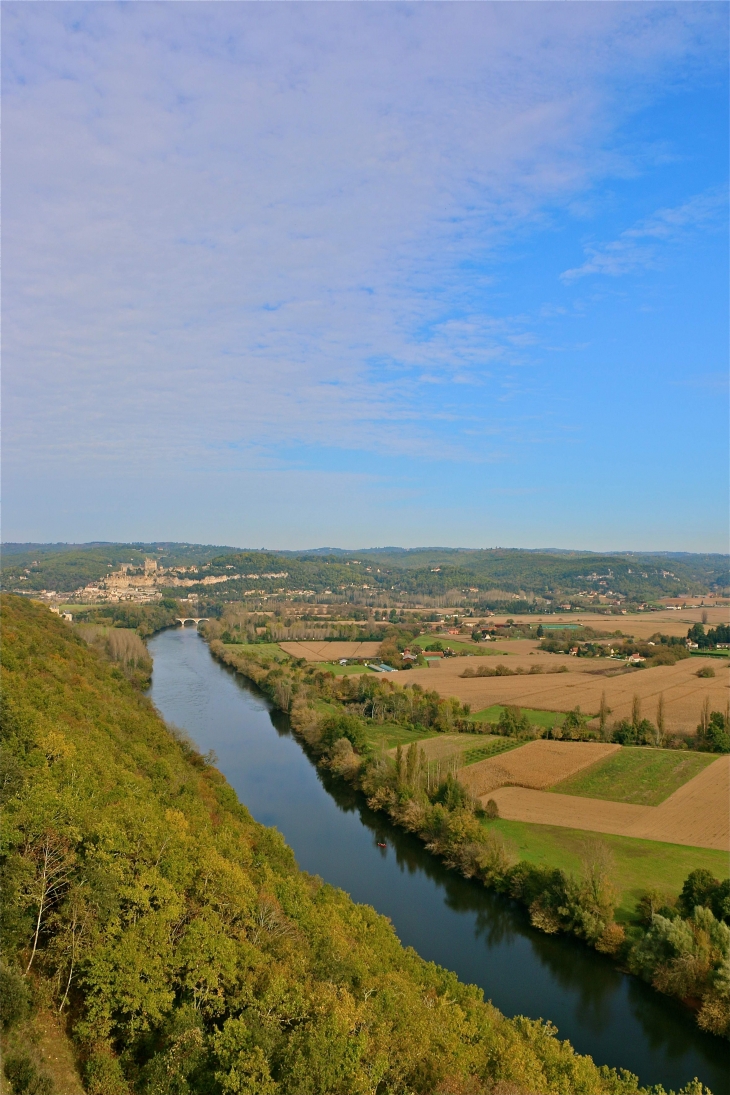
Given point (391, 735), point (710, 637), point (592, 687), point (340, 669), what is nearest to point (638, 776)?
point (391, 735)

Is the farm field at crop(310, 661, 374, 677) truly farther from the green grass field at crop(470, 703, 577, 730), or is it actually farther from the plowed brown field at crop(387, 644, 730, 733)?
the green grass field at crop(470, 703, 577, 730)

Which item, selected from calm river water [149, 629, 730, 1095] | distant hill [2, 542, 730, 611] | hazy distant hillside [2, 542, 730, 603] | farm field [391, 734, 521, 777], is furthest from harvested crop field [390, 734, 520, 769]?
hazy distant hillside [2, 542, 730, 603]

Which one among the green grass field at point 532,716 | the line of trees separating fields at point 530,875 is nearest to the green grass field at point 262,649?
the line of trees separating fields at point 530,875

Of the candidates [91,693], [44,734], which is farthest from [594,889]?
[91,693]

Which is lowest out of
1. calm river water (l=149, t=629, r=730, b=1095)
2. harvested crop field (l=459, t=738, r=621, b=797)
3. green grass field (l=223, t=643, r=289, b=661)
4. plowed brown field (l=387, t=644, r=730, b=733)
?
calm river water (l=149, t=629, r=730, b=1095)

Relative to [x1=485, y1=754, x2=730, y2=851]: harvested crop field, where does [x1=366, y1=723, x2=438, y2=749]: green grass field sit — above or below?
below

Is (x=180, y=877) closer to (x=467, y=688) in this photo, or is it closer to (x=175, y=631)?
(x=467, y=688)

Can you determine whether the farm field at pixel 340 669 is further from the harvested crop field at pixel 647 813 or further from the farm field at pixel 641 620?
the farm field at pixel 641 620

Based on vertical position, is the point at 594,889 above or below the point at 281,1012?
below

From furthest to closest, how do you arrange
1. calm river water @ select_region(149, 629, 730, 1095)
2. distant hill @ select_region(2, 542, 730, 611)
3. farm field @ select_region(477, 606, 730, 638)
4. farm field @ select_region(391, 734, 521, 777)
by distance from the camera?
distant hill @ select_region(2, 542, 730, 611) → farm field @ select_region(477, 606, 730, 638) → farm field @ select_region(391, 734, 521, 777) → calm river water @ select_region(149, 629, 730, 1095)
